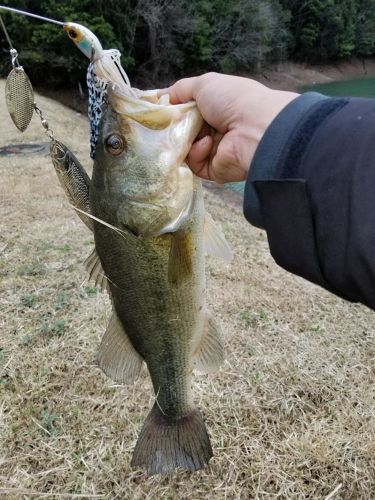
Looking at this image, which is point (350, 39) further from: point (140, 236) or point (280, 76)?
point (140, 236)

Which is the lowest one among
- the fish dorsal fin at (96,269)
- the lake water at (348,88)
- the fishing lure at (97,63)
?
the lake water at (348,88)

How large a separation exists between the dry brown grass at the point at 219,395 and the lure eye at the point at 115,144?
72.4 inches

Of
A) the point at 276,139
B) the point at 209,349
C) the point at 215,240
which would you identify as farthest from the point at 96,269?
the point at 276,139

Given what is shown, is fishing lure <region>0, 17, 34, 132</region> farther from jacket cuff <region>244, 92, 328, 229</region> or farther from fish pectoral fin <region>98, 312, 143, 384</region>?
jacket cuff <region>244, 92, 328, 229</region>

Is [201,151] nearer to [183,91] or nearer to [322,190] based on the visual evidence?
[183,91]

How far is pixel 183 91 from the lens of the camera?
1.92m

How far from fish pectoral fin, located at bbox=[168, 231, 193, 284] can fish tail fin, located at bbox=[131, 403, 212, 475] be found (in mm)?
723

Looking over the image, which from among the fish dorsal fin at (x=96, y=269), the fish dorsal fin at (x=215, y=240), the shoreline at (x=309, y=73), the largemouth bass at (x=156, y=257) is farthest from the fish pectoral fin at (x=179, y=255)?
the shoreline at (x=309, y=73)

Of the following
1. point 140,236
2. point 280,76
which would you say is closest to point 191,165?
point 140,236

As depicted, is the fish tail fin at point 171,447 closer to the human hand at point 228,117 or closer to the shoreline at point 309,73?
the human hand at point 228,117

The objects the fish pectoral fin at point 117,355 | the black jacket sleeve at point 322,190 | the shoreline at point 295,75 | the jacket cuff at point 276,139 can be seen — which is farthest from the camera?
the shoreline at point 295,75

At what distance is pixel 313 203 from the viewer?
1.29m

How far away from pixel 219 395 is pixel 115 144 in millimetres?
2017

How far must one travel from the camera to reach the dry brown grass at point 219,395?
2.56m
